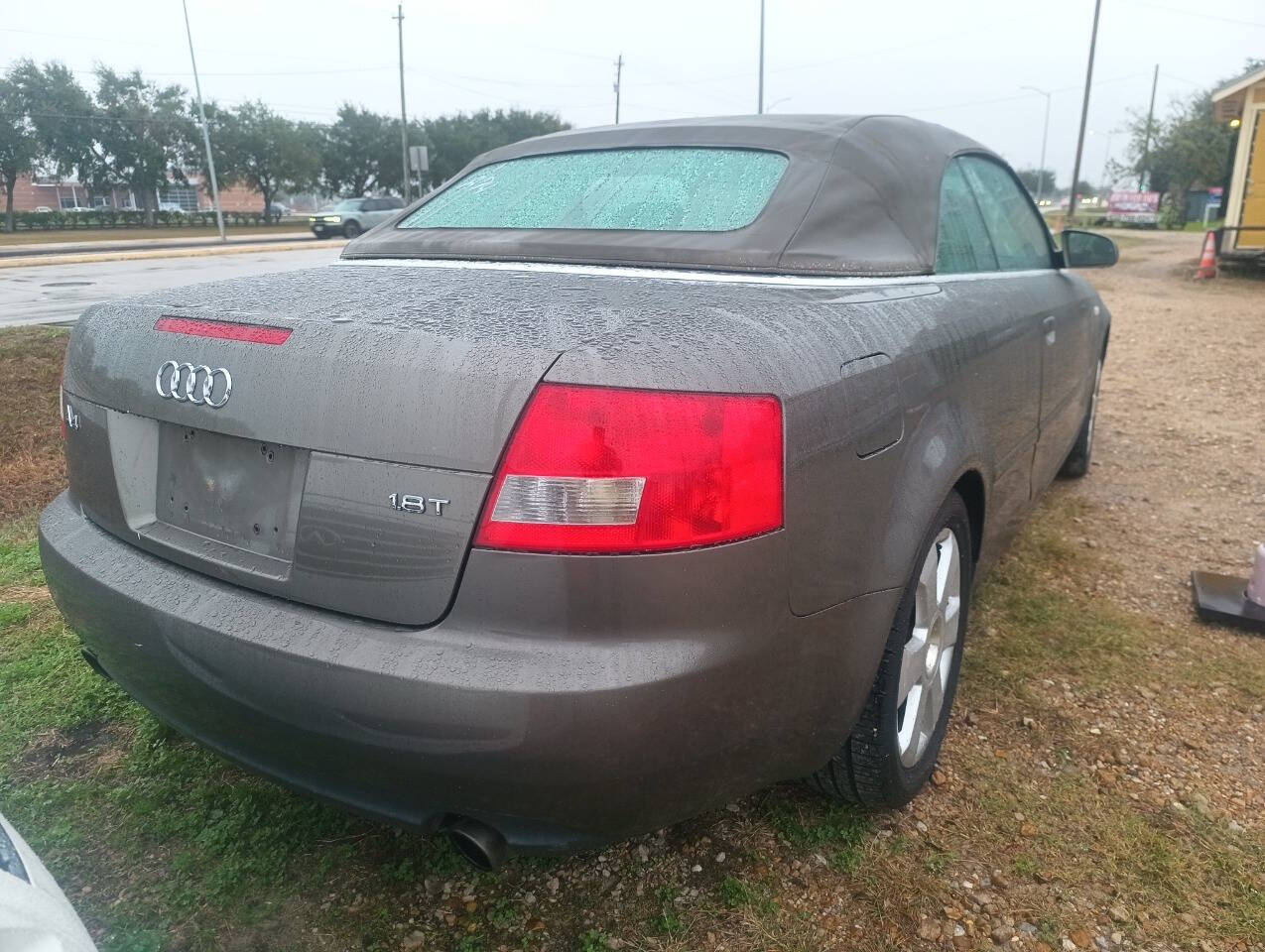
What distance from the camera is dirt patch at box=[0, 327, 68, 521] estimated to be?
431 cm

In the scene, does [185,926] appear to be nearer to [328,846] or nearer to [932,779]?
[328,846]

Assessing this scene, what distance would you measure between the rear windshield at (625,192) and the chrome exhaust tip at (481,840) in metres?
1.44

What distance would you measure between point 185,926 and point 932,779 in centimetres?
171

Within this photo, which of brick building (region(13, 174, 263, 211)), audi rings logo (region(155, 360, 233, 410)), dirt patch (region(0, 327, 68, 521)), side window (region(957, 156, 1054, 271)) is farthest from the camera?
brick building (region(13, 174, 263, 211))

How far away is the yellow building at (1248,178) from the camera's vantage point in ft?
58.0

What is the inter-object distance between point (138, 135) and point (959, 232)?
2126 inches

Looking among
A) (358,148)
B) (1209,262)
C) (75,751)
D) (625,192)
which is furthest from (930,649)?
(358,148)

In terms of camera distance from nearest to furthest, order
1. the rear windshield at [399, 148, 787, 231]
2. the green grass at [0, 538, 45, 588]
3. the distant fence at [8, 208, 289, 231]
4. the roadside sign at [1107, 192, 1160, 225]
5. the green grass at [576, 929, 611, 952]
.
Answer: the green grass at [576, 929, 611, 952], the rear windshield at [399, 148, 787, 231], the green grass at [0, 538, 45, 588], the distant fence at [8, 208, 289, 231], the roadside sign at [1107, 192, 1160, 225]

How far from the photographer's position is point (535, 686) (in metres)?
1.39

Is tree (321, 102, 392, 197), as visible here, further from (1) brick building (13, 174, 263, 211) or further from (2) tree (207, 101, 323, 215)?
(1) brick building (13, 174, 263, 211)

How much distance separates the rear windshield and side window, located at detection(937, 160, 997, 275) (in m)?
0.51

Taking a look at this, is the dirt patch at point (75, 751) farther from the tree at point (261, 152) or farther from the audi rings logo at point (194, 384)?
the tree at point (261, 152)

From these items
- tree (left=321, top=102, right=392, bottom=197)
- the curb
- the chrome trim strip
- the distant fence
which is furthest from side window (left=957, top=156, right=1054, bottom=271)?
tree (left=321, top=102, right=392, bottom=197)

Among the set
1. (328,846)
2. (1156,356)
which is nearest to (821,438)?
(328,846)
